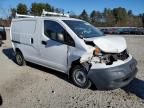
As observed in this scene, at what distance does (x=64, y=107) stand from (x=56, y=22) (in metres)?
2.84

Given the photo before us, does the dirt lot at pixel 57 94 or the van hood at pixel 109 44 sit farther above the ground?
the van hood at pixel 109 44

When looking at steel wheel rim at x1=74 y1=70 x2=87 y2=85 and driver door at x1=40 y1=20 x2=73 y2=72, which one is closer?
steel wheel rim at x1=74 y1=70 x2=87 y2=85

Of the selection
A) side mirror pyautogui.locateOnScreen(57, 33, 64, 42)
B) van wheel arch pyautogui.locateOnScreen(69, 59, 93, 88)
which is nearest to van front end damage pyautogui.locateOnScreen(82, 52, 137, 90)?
van wheel arch pyautogui.locateOnScreen(69, 59, 93, 88)

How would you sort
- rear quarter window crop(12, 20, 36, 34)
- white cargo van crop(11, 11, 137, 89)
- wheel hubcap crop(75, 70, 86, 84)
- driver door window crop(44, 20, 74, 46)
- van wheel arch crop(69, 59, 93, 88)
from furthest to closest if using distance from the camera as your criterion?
1. rear quarter window crop(12, 20, 36, 34)
2. driver door window crop(44, 20, 74, 46)
3. wheel hubcap crop(75, 70, 86, 84)
4. van wheel arch crop(69, 59, 93, 88)
5. white cargo van crop(11, 11, 137, 89)

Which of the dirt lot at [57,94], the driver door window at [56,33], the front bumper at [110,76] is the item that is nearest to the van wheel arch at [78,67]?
the dirt lot at [57,94]

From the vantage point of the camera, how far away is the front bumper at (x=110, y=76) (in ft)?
18.7

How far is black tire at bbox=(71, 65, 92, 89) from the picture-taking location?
20.3 feet

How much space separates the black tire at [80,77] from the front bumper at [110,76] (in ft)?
0.88

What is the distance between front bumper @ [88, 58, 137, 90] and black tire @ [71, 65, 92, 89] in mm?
269

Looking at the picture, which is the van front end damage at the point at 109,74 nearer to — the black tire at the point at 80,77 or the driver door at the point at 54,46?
the black tire at the point at 80,77

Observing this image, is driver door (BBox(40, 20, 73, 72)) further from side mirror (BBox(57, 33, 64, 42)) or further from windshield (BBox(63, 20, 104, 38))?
windshield (BBox(63, 20, 104, 38))

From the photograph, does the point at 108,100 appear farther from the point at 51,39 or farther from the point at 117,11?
the point at 117,11

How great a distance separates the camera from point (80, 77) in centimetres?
639

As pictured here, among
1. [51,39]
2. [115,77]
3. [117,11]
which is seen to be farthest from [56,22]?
[117,11]
